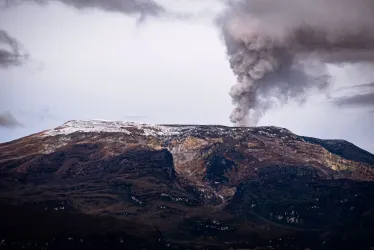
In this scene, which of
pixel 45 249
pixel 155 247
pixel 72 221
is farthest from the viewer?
pixel 72 221

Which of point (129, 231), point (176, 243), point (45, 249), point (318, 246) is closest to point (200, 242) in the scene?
point (176, 243)

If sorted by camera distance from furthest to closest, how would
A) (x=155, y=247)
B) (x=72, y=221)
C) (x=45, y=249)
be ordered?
1. (x=72, y=221)
2. (x=155, y=247)
3. (x=45, y=249)

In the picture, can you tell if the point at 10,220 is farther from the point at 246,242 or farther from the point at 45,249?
the point at 246,242

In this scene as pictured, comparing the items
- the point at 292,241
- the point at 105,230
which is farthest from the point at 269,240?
the point at 105,230

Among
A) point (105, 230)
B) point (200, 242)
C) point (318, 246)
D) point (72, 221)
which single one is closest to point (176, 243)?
point (200, 242)

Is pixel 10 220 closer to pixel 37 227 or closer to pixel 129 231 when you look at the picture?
pixel 37 227

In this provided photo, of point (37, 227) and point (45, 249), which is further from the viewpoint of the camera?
point (37, 227)

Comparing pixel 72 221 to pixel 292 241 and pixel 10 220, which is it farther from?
pixel 292 241

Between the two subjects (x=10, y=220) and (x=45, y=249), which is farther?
(x=10, y=220)
